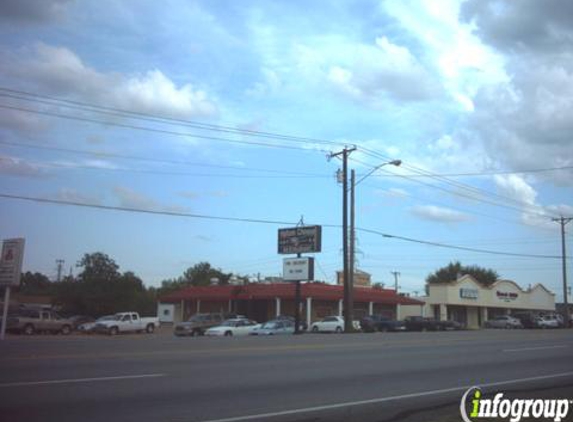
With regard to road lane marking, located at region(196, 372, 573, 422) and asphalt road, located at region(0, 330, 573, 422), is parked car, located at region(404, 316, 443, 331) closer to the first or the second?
asphalt road, located at region(0, 330, 573, 422)

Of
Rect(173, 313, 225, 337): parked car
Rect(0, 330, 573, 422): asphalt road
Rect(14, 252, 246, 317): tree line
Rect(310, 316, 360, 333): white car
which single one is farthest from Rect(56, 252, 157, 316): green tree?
Rect(0, 330, 573, 422): asphalt road

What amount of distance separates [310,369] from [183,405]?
5885 mm

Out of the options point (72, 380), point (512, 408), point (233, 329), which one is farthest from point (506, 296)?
point (72, 380)

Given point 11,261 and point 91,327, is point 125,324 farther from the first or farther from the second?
point 11,261

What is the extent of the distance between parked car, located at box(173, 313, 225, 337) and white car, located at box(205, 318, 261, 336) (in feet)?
10.4

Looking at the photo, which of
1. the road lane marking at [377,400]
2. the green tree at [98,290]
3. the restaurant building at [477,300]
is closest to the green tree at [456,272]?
the restaurant building at [477,300]

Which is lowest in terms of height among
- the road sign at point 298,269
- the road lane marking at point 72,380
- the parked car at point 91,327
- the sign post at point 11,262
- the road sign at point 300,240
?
the road lane marking at point 72,380

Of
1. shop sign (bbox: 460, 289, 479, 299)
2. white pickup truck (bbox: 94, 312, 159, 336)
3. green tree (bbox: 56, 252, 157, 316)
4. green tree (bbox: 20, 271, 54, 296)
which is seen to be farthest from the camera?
green tree (bbox: 20, 271, 54, 296)

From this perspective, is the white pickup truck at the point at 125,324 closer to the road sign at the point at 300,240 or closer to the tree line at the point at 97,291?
the road sign at the point at 300,240

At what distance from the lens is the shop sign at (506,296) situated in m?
85.9

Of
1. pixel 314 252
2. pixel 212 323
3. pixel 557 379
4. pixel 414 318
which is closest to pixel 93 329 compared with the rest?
pixel 212 323

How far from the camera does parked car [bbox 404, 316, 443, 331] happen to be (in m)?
54.8

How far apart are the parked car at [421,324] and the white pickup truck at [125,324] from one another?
68.7 feet

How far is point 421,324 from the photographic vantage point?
182ft
